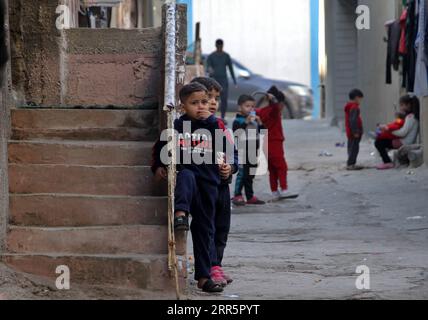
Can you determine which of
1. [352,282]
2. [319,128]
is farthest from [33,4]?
→ [319,128]

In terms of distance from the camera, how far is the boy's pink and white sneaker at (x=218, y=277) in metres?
7.67

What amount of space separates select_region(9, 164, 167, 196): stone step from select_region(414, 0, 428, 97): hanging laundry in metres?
6.19

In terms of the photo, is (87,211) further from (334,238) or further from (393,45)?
(393,45)

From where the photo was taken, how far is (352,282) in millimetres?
8000

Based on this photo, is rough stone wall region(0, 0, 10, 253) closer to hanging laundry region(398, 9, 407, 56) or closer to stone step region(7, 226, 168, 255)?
stone step region(7, 226, 168, 255)

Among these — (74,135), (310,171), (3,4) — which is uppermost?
(3,4)

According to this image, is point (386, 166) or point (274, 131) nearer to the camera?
point (274, 131)

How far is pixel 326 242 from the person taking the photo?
10.5 m

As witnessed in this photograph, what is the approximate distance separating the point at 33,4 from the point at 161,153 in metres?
2.61

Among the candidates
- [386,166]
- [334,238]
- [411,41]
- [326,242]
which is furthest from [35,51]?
[386,166]

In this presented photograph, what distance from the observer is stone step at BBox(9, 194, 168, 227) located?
8.11 meters

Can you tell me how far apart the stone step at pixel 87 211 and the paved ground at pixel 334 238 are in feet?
2.58

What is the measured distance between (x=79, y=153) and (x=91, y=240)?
1.05 meters
